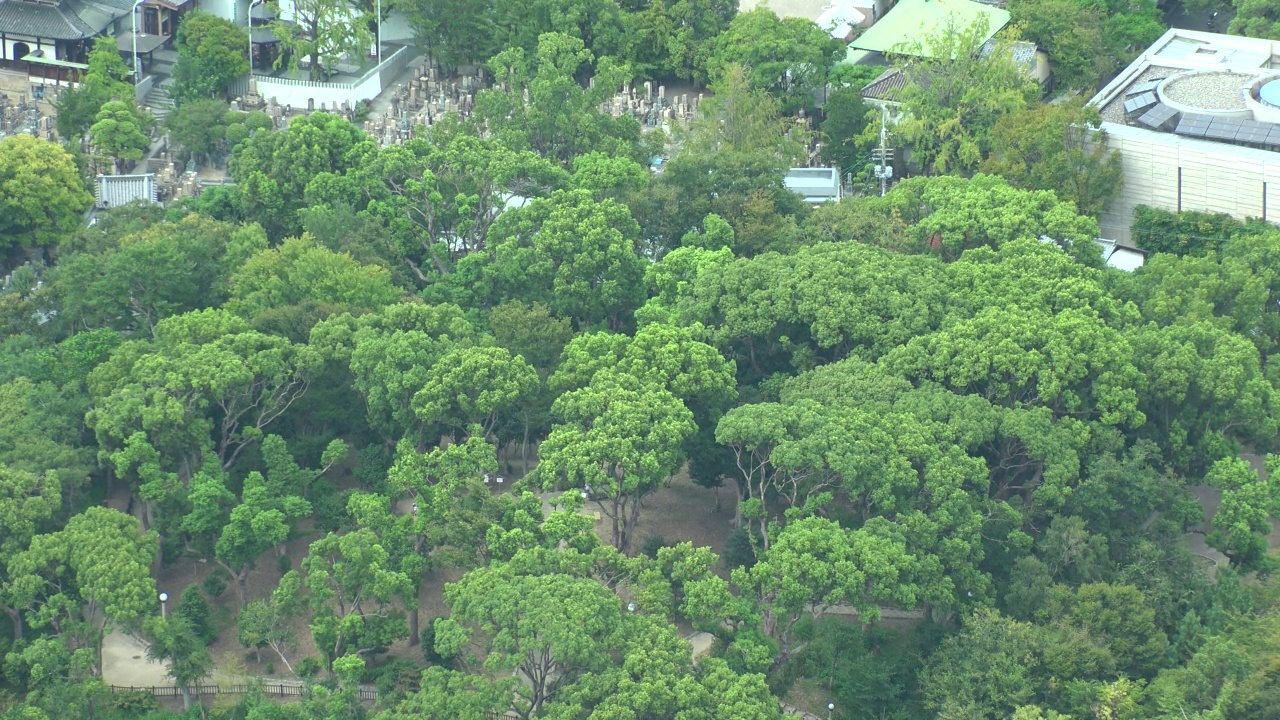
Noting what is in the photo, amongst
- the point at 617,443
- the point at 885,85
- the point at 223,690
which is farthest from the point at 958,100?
the point at 223,690

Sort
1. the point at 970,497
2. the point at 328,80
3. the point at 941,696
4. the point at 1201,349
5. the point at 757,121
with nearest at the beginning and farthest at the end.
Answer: the point at 941,696
the point at 970,497
the point at 1201,349
the point at 757,121
the point at 328,80

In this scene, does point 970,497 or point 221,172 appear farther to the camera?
point 221,172

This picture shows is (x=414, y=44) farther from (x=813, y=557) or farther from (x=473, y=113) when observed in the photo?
(x=813, y=557)

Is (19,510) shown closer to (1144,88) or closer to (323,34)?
(323,34)

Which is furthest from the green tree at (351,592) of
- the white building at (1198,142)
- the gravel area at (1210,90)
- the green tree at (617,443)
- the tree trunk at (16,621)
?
the gravel area at (1210,90)

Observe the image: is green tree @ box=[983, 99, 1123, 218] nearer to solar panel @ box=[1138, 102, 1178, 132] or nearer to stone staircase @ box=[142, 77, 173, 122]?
solar panel @ box=[1138, 102, 1178, 132]

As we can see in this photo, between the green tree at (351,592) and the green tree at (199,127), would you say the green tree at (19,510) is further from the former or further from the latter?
the green tree at (199,127)

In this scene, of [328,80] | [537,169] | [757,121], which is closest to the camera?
[537,169]

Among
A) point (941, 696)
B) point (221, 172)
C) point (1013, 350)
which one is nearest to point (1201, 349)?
point (1013, 350)
